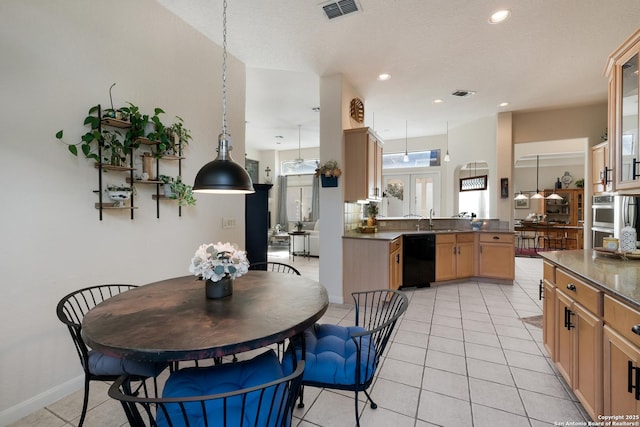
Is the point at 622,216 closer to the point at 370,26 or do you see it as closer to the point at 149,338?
the point at 370,26

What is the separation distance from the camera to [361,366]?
1.55 meters

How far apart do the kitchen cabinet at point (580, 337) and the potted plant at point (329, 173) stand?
2505mm

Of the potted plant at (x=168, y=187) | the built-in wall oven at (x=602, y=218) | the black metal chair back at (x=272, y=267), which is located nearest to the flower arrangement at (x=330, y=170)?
the black metal chair back at (x=272, y=267)

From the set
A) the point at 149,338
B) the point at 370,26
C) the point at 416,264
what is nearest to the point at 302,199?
the point at 416,264

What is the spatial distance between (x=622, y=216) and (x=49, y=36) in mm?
6375

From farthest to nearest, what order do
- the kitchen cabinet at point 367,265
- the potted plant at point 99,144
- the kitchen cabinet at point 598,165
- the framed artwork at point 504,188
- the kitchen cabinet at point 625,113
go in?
the framed artwork at point 504,188, the kitchen cabinet at point 598,165, the kitchen cabinet at point 367,265, the potted plant at point 99,144, the kitchen cabinet at point 625,113

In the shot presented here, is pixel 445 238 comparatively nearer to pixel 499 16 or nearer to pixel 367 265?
pixel 367 265

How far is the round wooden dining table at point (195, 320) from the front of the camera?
3.68 ft

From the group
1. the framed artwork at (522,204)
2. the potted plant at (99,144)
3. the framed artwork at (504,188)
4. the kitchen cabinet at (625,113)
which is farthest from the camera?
the framed artwork at (522,204)

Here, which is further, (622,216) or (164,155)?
(622,216)

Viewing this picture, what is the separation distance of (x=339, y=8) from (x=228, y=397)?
301cm

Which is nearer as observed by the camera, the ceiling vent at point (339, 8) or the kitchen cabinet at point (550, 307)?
the kitchen cabinet at point (550, 307)

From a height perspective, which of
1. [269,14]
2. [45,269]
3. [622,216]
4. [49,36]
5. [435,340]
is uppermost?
[269,14]

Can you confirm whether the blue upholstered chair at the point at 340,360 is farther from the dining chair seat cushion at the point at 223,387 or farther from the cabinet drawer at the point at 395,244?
the cabinet drawer at the point at 395,244
